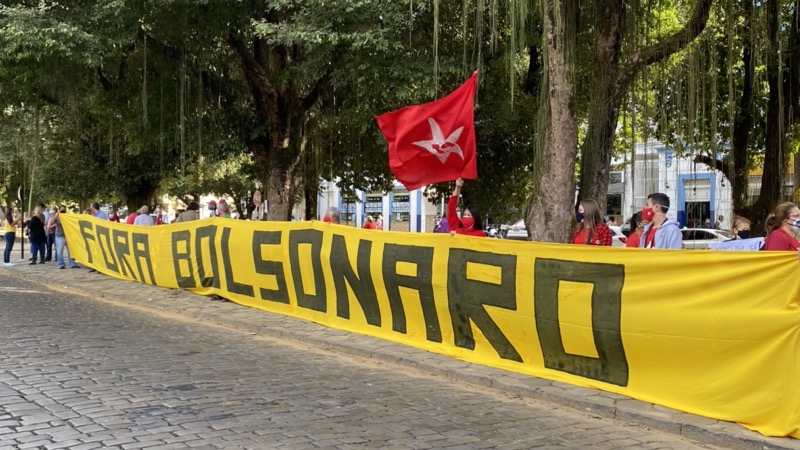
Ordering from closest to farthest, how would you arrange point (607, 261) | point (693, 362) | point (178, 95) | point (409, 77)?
point (693, 362) → point (607, 261) → point (409, 77) → point (178, 95)

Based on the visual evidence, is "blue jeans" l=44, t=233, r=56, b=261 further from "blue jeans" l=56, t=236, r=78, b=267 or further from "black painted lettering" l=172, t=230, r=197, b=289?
"black painted lettering" l=172, t=230, r=197, b=289

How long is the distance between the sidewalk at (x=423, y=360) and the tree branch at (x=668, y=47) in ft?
16.1

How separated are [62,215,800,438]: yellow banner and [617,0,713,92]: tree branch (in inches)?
152

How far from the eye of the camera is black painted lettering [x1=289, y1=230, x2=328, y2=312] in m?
10.2

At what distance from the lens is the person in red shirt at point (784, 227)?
645 cm

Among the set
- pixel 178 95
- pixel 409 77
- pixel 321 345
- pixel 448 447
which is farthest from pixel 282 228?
pixel 178 95

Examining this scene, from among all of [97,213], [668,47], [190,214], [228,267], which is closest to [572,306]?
[668,47]

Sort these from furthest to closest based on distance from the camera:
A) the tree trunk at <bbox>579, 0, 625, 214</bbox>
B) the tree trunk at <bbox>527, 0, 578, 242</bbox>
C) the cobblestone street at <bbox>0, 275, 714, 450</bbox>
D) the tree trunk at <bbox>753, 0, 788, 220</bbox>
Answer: the tree trunk at <bbox>753, 0, 788, 220</bbox> < the tree trunk at <bbox>579, 0, 625, 214</bbox> < the tree trunk at <bbox>527, 0, 578, 242</bbox> < the cobblestone street at <bbox>0, 275, 714, 450</bbox>

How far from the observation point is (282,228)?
11.0 m

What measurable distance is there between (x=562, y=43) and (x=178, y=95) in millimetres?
12430

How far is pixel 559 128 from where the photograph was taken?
29.6 ft

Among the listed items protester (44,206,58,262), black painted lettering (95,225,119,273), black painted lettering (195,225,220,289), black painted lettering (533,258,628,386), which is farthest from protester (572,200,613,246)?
protester (44,206,58,262)

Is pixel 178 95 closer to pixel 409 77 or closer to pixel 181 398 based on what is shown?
pixel 409 77

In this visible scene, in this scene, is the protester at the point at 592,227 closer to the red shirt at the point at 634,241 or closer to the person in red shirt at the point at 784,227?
the red shirt at the point at 634,241
